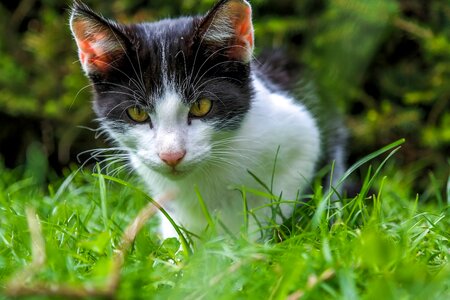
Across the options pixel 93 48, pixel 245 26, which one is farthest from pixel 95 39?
pixel 245 26

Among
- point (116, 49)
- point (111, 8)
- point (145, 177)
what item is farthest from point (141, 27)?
point (111, 8)

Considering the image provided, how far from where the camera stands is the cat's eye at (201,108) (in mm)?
2211

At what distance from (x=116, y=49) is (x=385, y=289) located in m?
1.32

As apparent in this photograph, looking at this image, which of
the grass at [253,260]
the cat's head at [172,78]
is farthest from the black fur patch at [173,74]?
the grass at [253,260]

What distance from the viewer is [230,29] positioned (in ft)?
7.31

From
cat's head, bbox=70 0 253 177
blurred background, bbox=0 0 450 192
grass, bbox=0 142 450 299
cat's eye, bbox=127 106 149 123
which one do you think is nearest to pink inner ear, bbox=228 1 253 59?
cat's head, bbox=70 0 253 177

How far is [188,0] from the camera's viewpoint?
357cm

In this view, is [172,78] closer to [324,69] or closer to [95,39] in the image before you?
[95,39]

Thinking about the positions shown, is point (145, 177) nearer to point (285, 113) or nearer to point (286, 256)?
point (285, 113)

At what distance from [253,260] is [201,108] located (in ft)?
2.51

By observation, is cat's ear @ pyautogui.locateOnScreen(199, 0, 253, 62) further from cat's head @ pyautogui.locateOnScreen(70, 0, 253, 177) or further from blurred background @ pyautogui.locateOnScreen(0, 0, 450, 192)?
blurred background @ pyautogui.locateOnScreen(0, 0, 450, 192)

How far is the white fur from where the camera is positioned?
2.14 meters

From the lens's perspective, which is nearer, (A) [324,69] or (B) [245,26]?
(B) [245,26]

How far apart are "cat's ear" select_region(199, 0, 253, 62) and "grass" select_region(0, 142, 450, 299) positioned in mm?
574
